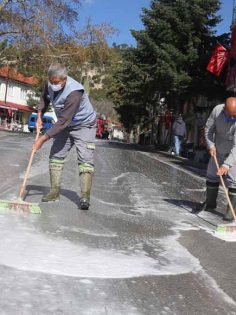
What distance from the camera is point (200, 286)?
436 cm

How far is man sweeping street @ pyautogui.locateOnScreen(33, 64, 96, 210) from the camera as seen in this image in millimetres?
6746

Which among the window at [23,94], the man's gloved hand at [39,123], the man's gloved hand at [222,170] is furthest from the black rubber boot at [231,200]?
the window at [23,94]

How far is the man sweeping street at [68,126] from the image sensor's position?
675 cm

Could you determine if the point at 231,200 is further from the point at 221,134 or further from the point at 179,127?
the point at 179,127

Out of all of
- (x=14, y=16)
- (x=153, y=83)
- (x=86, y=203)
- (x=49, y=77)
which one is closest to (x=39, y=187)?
(x=86, y=203)

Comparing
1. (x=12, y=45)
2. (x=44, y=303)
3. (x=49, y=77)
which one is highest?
(x=12, y=45)

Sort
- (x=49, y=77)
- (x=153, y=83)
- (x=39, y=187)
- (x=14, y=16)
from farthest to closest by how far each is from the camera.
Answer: (x=14, y=16)
(x=153, y=83)
(x=39, y=187)
(x=49, y=77)

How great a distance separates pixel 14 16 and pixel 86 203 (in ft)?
101

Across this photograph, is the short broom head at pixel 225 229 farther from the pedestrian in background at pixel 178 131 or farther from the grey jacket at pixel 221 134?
the pedestrian in background at pixel 178 131

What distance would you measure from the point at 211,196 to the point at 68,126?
2241mm

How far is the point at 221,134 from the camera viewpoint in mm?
7496

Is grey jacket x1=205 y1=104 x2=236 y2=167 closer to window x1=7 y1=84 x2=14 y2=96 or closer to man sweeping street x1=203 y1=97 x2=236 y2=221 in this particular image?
man sweeping street x1=203 y1=97 x2=236 y2=221

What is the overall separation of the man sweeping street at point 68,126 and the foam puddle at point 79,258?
1596 millimetres

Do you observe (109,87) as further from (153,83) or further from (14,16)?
(153,83)
